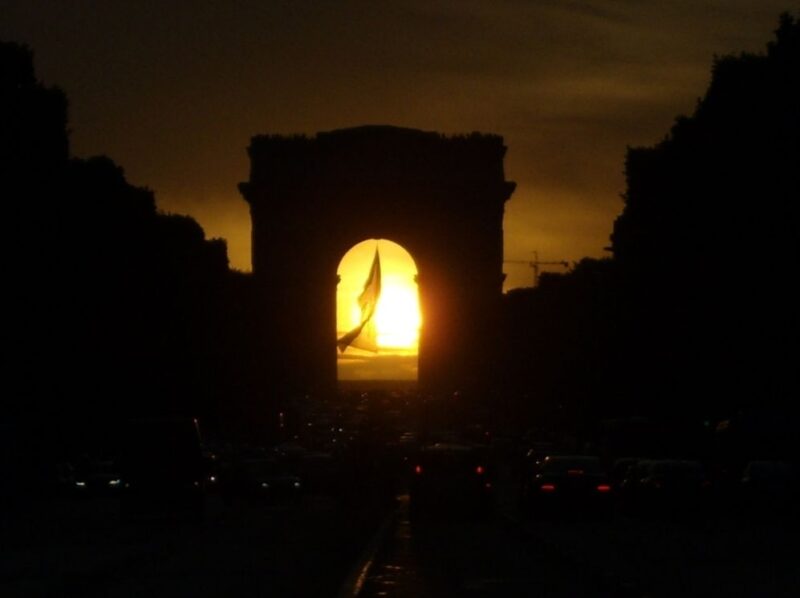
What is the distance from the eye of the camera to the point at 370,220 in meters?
117

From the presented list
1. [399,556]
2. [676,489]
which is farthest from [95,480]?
[399,556]

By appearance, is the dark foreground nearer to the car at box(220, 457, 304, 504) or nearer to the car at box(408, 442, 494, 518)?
the car at box(408, 442, 494, 518)

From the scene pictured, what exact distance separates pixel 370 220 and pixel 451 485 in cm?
8135

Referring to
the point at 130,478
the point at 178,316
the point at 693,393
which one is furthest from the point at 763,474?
the point at 178,316

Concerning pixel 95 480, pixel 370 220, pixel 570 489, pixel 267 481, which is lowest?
pixel 95 480

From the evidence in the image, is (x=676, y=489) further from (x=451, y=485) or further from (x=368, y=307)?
(x=368, y=307)

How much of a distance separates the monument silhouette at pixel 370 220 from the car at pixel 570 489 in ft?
240

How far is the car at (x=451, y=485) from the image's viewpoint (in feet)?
118

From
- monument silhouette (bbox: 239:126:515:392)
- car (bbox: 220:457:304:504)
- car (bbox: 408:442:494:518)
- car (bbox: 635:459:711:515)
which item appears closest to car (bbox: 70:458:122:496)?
car (bbox: 220:457:304:504)

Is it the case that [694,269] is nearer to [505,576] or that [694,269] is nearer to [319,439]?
[505,576]

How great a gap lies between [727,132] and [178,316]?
73.5 ft

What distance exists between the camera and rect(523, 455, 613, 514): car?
118ft

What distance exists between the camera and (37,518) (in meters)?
39.1

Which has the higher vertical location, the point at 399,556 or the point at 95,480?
the point at 399,556
